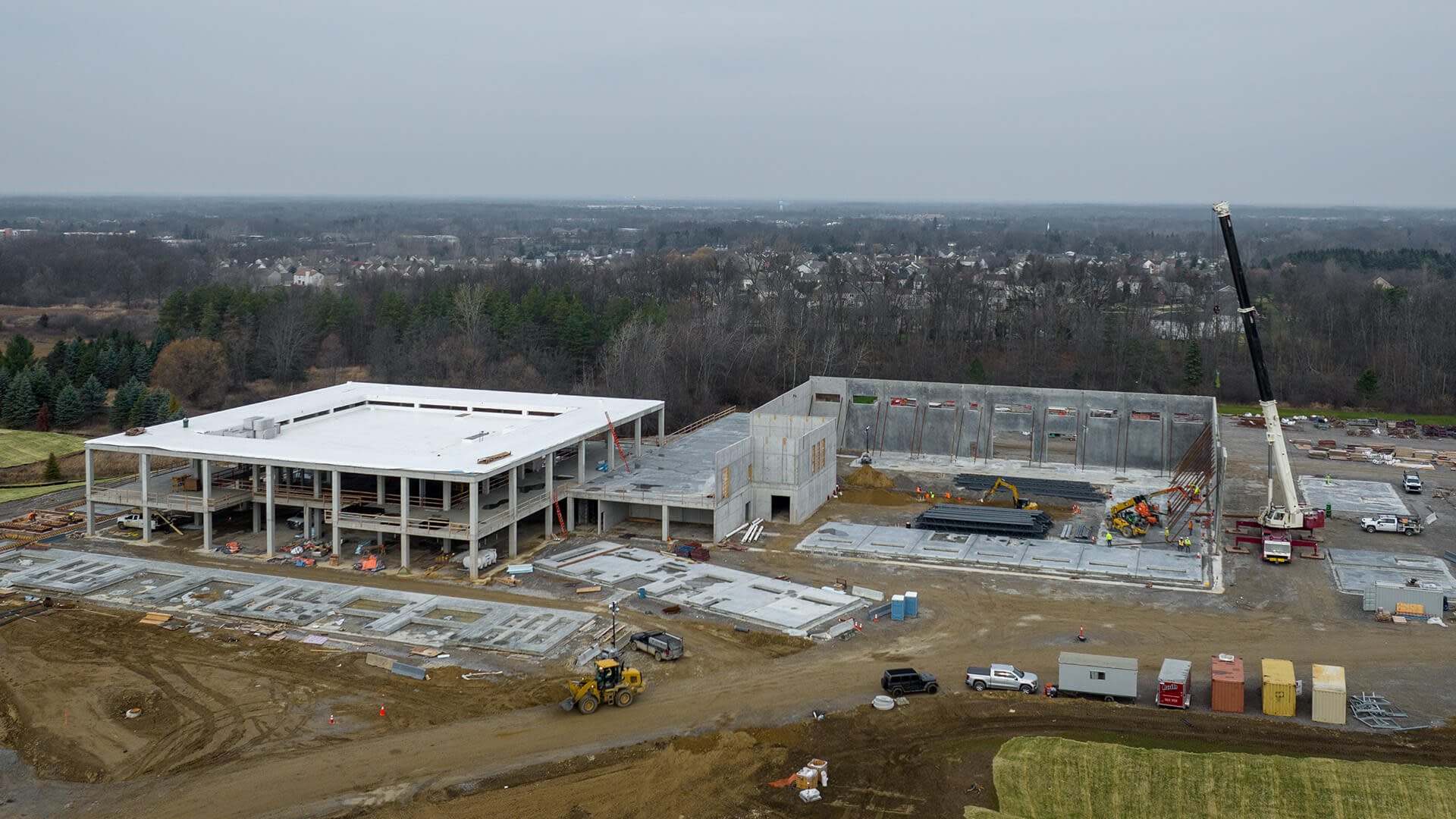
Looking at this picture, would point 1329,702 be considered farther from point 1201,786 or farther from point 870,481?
point 870,481

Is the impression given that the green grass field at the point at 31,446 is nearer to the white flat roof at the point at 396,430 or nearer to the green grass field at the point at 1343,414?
the white flat roof at the point at 396,430

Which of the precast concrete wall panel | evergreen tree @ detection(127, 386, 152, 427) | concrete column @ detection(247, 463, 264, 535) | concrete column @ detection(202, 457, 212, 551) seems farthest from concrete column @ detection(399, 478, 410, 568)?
evergreen tree @ detection(127, 386, 152, 427)

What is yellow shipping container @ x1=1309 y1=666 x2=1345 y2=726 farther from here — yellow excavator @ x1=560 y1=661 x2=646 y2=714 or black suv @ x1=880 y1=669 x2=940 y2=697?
yellow excavator @ x1=560 y1=661 x2=646 y2=714

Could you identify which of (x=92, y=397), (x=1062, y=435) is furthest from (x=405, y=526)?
(x=92, y=397)

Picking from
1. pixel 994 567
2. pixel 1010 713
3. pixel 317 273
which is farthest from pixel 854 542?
pixel 317 273

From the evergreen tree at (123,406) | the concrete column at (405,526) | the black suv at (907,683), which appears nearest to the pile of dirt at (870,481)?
the concrete column at (405,526)

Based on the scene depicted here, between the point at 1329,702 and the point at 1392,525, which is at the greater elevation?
the point at 1392,525

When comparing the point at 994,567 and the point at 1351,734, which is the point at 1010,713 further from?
the point at 994,567
